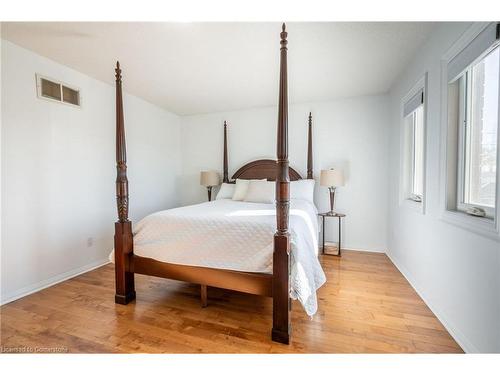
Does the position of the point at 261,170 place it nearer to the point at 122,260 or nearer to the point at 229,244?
the point at 229,244

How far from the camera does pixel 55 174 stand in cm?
241

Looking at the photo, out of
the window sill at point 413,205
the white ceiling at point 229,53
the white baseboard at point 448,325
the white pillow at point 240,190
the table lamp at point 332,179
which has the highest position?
the white ceiling at point 229,53

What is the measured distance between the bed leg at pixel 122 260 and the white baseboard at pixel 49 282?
956 millimetres

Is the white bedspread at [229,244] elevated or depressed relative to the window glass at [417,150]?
depressed

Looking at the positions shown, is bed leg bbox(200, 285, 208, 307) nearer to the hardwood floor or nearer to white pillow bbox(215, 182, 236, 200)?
the hardwood floor

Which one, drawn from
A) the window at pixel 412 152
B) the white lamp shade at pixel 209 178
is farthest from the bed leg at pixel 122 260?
the window at pixel 412 152

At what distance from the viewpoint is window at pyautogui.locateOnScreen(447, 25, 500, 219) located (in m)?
1.33

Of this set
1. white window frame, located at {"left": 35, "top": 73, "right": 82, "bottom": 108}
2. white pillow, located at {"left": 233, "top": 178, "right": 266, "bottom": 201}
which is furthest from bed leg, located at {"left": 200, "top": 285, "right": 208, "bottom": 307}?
white window frame, located at {"left": 35, "top": 73, "right": 82, "bottom": 108}

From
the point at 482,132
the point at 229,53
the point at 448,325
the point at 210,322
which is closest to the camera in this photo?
the point at 482,132

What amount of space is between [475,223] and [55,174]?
11.6 feet

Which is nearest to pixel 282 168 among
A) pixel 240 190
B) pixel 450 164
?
pixel 450 164

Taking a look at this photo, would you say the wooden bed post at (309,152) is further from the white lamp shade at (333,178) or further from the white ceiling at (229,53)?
the white ceiling at (229,53)

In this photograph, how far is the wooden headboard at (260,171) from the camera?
12.1ft

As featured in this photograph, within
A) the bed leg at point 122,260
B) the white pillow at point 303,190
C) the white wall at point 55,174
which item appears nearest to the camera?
the bed leg at point 122,260
